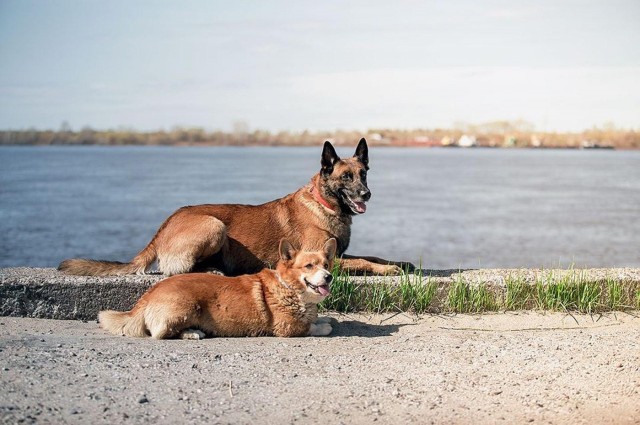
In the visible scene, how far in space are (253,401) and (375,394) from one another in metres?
0.92

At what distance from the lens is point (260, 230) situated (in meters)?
9.64

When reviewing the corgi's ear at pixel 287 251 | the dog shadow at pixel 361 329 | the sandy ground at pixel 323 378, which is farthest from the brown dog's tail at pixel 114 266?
the dog shadow at pixel 361 329

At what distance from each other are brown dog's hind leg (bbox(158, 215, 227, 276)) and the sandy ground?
49.3 inches

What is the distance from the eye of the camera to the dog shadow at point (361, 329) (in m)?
8.31

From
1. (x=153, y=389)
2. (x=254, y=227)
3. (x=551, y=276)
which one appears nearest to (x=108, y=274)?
(x=254, y=227)

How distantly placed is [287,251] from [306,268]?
9.2 inches

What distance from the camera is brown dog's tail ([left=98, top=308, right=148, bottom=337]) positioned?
7.76 m

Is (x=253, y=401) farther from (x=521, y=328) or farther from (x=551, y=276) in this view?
(x=551, y=276)

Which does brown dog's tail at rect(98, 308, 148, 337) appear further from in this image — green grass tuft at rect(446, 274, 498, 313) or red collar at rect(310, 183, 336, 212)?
green grass tuft at rect(446, 274, 498, 313)

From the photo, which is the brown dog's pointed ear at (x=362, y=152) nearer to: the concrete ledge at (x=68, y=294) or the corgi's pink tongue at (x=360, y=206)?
the corgi's pink tongue at (x=360, y=206)

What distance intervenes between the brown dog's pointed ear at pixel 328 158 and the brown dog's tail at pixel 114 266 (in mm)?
2046

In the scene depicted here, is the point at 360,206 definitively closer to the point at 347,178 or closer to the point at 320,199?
the point at 347,178

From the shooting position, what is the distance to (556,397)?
6613mm

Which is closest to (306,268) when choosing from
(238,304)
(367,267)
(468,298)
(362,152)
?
(238,304)
